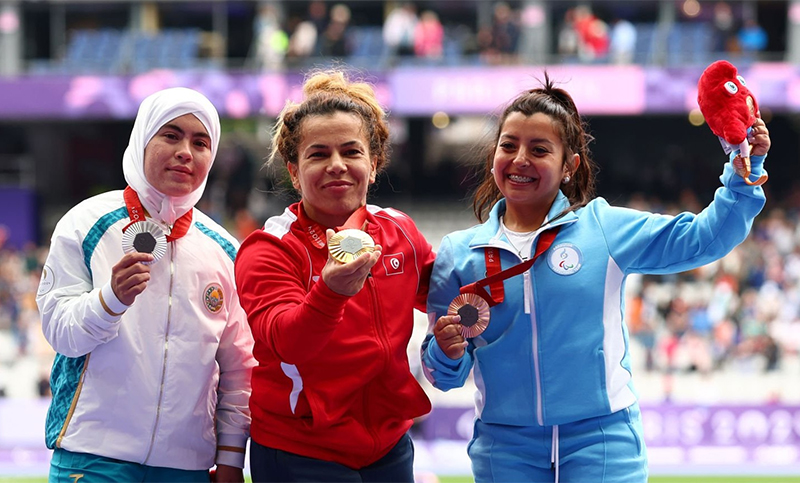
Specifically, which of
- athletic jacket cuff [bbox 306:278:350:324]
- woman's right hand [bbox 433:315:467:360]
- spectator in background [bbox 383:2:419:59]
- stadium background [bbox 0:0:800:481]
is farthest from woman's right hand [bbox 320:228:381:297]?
spectator in background [bbox 383:2:419:59]

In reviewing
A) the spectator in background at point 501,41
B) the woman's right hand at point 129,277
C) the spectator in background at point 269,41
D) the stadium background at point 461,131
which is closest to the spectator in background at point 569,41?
the stadium background at point 461,131

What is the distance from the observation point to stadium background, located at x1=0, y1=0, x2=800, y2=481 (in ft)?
37.8

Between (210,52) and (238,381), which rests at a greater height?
(210,52)

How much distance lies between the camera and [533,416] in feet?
9.95

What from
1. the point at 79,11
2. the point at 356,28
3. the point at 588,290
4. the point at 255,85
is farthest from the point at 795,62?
the point at 588,290

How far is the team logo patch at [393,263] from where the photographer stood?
9.83 ft

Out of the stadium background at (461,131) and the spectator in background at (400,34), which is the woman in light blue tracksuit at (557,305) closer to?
the stadium background at (461,131)

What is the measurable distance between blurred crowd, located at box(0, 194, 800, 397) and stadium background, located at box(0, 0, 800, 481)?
38 millimetres

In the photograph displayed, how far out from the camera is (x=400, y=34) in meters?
19.1

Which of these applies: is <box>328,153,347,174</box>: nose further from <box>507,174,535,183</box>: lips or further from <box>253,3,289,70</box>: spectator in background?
<box>253,3,289,70</box>: spectator in background

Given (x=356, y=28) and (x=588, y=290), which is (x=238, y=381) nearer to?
(x=588, y=290)

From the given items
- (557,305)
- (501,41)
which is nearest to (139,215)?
(557,305)

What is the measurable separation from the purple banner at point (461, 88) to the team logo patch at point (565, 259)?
47.6 feet

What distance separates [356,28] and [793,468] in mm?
13253
